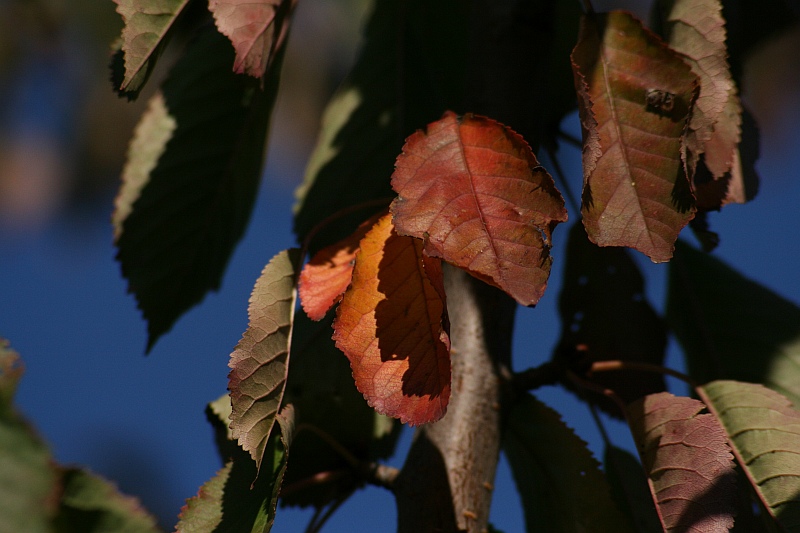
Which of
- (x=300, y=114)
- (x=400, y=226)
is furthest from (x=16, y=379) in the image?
(x=300, y=114)

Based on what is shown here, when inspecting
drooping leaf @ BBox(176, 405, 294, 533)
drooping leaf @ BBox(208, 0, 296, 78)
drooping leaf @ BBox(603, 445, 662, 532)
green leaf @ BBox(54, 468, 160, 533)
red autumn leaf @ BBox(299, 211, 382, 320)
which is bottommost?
drooping leaf @ BBox(603, 445, 662, 532)

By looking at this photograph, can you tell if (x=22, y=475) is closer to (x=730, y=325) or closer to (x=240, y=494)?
(x=240, y=494)

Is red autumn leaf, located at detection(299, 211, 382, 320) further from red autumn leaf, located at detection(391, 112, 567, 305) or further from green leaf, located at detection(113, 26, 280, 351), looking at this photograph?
green leaf, located at detection(113, 26, 280, 351)

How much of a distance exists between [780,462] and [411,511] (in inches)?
12.9

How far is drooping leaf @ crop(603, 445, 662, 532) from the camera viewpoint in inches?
29.7

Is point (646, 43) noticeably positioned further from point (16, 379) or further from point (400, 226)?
point (16, 379)

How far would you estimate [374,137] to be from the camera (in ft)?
3.17

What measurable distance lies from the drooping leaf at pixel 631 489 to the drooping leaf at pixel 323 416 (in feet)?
0.86

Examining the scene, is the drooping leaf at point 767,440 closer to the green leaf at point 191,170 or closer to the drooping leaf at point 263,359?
the drooping leaf at point 263,359

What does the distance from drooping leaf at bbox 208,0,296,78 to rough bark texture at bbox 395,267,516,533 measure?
0.97 ft

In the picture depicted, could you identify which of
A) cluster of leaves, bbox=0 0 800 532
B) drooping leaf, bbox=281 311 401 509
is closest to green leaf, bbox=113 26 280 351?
cluster of leaves, bbox=0 0 800 532

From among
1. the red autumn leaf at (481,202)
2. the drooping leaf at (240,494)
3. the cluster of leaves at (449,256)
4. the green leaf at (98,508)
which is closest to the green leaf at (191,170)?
the cluster of leaves at (449,256)

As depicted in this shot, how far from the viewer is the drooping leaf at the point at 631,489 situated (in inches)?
29.7

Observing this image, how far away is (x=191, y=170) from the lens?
0.90m
